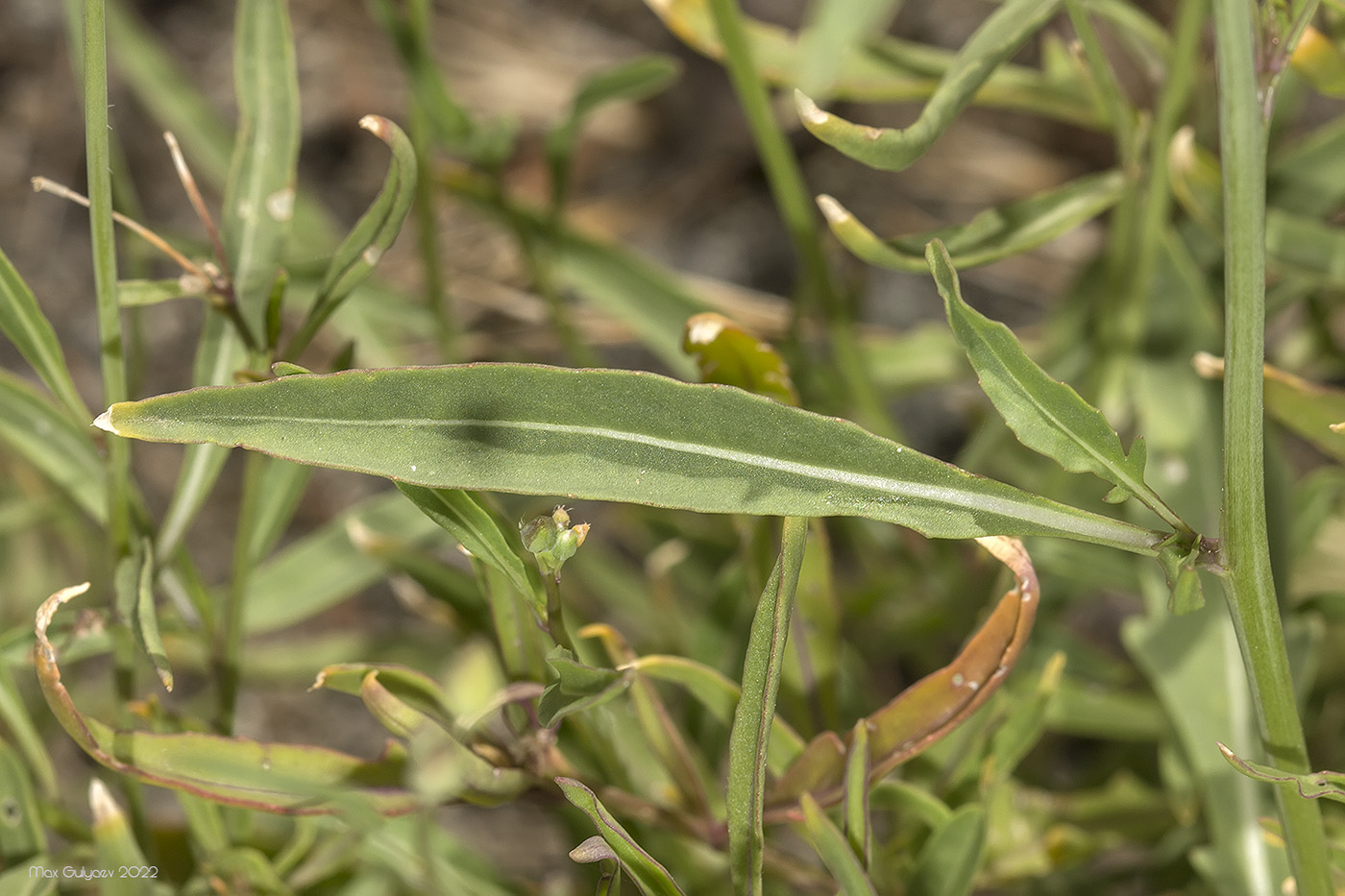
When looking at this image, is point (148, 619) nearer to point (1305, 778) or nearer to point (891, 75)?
point (1305, 778)

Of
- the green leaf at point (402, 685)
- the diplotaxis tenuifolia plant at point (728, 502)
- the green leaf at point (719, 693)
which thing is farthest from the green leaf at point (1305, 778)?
the green leaf at point (402, 685)

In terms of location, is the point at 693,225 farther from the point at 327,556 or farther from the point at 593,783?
the point at 593,783

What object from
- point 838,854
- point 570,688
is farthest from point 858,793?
point 570,688

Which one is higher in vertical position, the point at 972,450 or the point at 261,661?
the point at 972,450

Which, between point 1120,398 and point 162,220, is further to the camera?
point 162,220

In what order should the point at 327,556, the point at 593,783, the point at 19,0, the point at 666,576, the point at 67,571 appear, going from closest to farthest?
the point at 593,783 → the point at 327,556 → the point at 666,576 → the point at 67,571 → the point at 19,0

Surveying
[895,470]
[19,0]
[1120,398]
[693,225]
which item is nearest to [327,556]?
[895,470]
